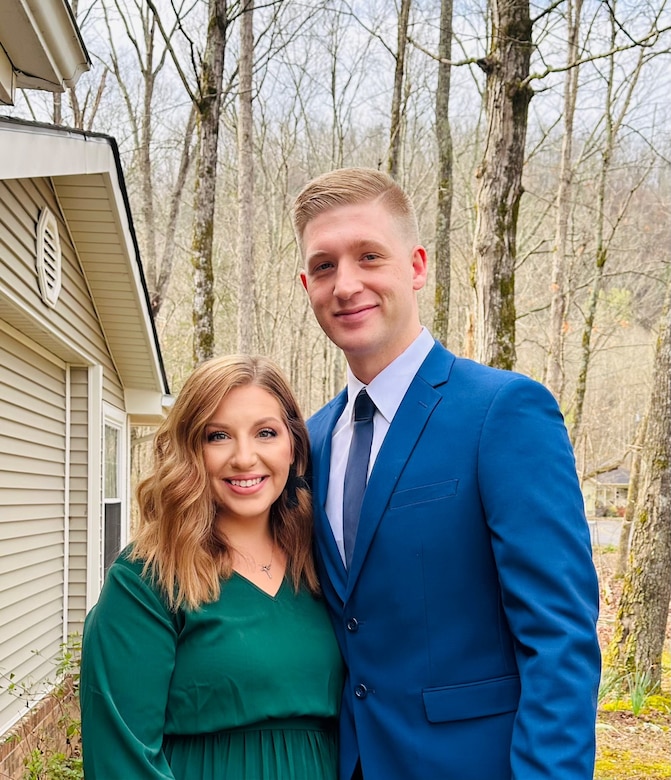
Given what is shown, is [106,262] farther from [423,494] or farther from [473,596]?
[473,596]

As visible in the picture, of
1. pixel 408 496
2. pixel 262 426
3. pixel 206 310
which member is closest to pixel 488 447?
pixel 408 496

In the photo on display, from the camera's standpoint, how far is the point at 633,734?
6.86 m

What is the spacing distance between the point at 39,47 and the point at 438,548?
3.70 m

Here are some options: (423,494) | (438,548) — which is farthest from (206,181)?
(438,548)

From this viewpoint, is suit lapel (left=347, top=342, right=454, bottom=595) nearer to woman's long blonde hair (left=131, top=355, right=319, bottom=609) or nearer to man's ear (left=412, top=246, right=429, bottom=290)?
man's ear (left=412, top=246, right=429, bottom=290)

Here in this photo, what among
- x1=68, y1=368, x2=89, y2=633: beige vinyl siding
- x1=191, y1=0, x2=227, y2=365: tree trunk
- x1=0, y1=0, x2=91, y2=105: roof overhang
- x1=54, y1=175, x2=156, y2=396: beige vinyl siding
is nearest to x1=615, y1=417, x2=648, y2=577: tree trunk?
x1=191, y1=0, x2=227, y2=365: tree trunk

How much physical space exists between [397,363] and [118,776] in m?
1.30

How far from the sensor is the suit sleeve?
191 centimetres

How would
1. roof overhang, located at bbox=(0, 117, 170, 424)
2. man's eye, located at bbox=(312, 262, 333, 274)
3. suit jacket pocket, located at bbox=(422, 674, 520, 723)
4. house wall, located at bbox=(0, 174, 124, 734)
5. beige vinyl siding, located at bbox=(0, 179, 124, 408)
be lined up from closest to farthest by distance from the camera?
suit jacket pocket, located at bbox=(422, 674, 520, 723) → man's eye, located at bbox=(312, 262, 333, 274) → roof overhang, located at bbox=(0, 117, 170, 424) → beige vinyl siding, located at bbox=(0, 179, 124, 408) → house wall, located at bbox=(0, 174, 124, 734)

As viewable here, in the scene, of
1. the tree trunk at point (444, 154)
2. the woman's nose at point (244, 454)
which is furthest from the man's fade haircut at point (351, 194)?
the tree trunk at point (444, 154)

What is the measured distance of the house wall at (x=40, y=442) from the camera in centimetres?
571

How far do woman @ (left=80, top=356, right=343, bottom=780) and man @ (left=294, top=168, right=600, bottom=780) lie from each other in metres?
0.14

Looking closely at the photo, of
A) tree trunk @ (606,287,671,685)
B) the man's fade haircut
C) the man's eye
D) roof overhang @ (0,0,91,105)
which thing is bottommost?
tree trunk @ (606,287,671,685)

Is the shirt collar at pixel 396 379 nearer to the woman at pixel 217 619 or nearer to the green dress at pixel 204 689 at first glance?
the woman at pixel 217 619
